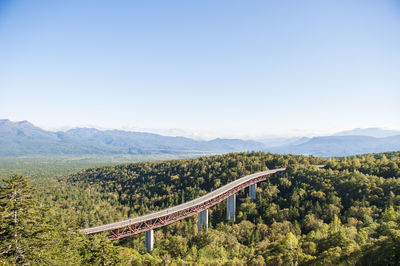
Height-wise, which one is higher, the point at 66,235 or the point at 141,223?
the point at 66,235

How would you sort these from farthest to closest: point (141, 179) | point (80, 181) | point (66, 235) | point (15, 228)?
1. point (80, 181)
2. point (141, 179)
3. point (66, 235)
4. point (15, 228)

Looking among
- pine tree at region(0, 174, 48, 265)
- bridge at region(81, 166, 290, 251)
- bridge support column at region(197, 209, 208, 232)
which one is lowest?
bridge support column at region(197, 209, 208, 232)

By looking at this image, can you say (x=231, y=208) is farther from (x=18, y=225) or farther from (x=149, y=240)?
(x=18, y=225)

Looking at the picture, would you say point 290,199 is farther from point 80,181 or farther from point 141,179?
point 80,181

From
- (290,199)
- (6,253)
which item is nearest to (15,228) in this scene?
(6,253)

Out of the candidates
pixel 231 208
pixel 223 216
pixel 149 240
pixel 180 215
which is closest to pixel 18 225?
pixel 149 240

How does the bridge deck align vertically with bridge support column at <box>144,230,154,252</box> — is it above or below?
above

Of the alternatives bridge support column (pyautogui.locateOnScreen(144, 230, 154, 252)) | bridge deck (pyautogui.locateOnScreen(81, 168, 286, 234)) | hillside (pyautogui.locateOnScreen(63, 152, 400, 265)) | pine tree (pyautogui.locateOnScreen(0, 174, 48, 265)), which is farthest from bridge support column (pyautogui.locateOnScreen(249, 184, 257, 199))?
pine tree (pyautogui.locateOnScreen(0, 174, 48, 265))

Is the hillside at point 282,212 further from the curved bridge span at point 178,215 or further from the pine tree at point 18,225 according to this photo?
the pine tree at point 18,225

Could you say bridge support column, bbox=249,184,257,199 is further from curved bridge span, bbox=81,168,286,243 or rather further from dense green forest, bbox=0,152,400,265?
dense green forest, bbox=0,152,400,265
